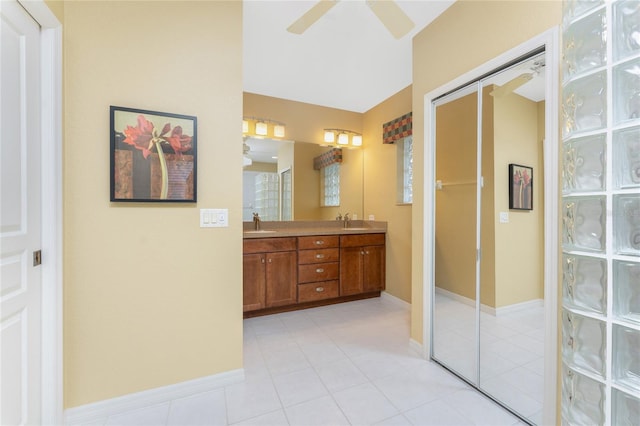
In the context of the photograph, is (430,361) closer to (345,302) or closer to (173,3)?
(345,302)

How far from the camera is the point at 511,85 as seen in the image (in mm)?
1655

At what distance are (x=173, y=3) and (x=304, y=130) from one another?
7.11 ft

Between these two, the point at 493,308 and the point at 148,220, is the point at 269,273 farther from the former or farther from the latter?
the point at 493,308

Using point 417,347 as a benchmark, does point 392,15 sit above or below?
above

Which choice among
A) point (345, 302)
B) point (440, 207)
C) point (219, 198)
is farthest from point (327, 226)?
point (219, 198)

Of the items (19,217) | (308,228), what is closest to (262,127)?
(308,228)

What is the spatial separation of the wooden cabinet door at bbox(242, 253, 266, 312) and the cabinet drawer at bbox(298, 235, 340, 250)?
1.57 feet

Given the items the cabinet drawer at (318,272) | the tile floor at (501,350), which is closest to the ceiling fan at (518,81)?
the tile floor at (501,350)

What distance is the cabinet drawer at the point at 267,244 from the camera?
2824 millimetres

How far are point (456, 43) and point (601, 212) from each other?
1.58 meters

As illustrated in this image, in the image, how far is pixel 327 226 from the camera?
381 cm

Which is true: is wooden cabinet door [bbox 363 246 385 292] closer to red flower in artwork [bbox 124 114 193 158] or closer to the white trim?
the white trim

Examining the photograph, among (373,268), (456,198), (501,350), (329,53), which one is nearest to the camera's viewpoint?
(501,350)

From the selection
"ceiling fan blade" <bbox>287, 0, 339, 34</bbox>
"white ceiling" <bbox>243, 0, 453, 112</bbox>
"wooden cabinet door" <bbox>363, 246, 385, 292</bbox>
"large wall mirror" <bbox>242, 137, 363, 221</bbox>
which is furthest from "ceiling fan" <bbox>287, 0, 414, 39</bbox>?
"wooden cabinet door" <bbox>363, 246, 385, 292</bbox>
